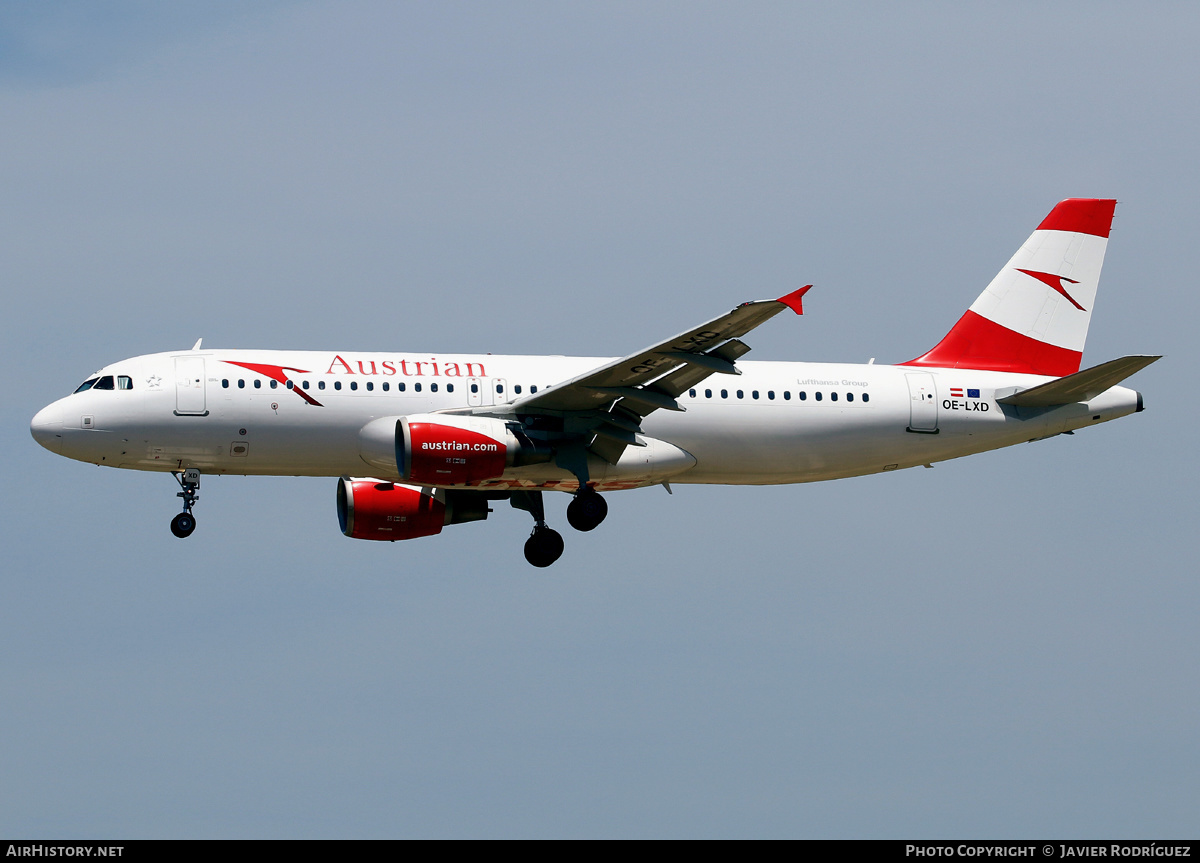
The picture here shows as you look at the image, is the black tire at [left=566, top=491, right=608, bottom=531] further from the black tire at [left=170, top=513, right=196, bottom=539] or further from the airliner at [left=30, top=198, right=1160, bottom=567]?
the black tire at [left=170, top=513, right=196, bottom=539]

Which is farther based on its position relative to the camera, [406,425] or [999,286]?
[999,286]

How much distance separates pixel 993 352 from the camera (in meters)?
42.5

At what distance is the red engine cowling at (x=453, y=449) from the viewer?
117ft

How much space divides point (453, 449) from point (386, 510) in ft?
17.6

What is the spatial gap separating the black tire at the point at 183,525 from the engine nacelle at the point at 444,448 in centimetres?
416

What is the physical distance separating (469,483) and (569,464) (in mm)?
2293

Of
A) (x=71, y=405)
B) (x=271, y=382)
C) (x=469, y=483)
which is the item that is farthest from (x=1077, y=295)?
(x=71, y=405)

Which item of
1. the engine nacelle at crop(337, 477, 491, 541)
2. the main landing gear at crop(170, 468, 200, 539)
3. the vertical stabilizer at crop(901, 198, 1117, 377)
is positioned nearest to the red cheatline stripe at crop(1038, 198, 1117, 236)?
the vertical stabilizer at crop(901, 198, 1117, 377)

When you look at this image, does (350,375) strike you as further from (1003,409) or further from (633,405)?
(1003,409)

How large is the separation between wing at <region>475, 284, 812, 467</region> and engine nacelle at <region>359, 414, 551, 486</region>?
753 millimetres

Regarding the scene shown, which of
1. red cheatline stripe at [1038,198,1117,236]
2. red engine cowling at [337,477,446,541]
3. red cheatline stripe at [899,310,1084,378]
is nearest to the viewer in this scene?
red engine cowling at [337,477,446,541]

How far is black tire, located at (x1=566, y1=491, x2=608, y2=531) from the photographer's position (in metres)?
37.9

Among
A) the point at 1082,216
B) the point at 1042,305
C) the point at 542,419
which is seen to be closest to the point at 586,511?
the point at 542,419

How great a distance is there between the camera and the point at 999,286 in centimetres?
A: 4356
